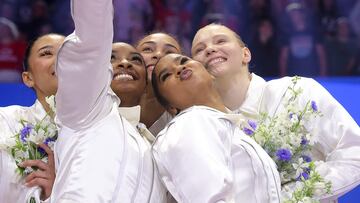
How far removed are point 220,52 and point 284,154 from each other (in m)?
0.69

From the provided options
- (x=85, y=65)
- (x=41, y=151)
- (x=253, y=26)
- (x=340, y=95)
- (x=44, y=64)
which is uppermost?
(x=85, y=65)

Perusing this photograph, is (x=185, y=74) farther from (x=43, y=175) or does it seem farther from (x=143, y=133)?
(x=43, y=175)

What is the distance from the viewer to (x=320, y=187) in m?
3.19

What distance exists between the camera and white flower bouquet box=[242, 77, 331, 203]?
319cm

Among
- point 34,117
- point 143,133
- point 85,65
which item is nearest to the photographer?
point 85,65

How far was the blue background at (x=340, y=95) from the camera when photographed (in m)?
4.31

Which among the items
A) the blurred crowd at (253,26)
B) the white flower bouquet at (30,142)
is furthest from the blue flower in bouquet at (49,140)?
the blurred crowd at (253,26)

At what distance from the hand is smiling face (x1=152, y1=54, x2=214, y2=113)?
1.68ft

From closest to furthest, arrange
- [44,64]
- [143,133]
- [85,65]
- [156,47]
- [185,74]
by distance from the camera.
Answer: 1. [85,65]
2. [143,133]
3. [185,74]
4. [44,64]
5. [156,47]

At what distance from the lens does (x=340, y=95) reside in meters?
4.55

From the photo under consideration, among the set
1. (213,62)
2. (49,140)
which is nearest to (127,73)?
(49,140)

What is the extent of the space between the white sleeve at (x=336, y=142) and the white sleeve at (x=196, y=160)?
2.15 feet

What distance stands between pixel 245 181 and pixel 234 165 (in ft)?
0.23

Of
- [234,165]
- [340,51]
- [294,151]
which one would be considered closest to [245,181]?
[234,165]
